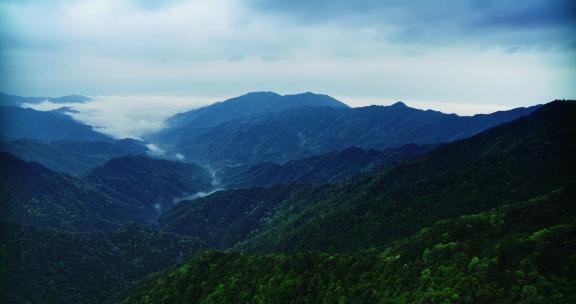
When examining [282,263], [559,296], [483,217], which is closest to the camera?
[559,296]

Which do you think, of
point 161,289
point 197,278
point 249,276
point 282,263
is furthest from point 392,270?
point 161,289

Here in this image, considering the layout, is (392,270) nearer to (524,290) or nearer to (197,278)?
(524,290)

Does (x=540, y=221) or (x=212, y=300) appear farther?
(x=212, y=300)

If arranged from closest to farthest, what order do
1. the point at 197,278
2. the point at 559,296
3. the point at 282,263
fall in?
the point at 559,296 < the point at 282,263 < the point at 197,278

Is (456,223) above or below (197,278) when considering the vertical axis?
above

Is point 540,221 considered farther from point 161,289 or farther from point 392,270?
point 161,289

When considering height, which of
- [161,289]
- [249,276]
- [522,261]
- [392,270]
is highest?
[522,261]

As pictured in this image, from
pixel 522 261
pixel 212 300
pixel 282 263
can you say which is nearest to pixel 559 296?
pixel 522 261
